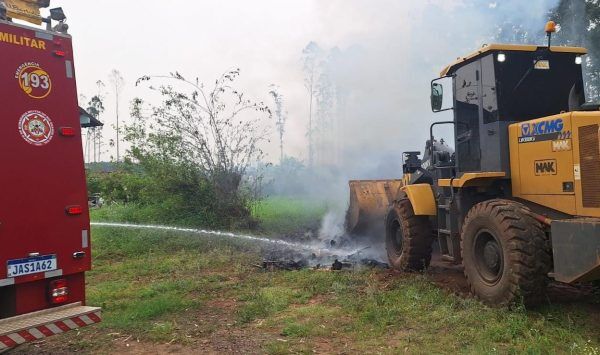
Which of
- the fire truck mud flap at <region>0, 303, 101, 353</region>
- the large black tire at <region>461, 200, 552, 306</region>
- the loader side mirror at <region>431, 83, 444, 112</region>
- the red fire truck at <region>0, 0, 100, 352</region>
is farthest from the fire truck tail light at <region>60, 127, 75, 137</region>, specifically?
the loader side mirror at <region>431, 83, 444, 112</region>

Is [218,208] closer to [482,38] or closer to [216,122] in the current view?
[216,122]

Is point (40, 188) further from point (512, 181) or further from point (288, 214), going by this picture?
point (288, 214)

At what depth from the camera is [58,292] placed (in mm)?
4789

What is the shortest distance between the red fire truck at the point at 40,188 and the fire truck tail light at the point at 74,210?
0.03 feet

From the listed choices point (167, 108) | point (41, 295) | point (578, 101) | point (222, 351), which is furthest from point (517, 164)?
point (167, 108)

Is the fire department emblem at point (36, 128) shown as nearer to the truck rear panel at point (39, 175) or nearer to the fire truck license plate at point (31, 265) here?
the truck rear panel at point (39, 175)

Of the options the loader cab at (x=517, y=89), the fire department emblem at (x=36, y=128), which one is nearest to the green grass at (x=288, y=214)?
the loader cab at (x=517, y=89)

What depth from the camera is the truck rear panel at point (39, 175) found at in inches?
175

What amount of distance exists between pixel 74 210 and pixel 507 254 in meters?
4.74

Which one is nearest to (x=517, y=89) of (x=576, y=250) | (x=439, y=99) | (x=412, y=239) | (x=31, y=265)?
(x=439, y=99)

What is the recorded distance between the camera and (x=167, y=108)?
14.4 m

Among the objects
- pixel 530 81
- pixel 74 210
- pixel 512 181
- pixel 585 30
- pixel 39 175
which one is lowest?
pixel 74 210

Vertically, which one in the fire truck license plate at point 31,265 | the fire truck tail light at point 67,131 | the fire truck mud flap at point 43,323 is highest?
the fire truck tail light at point 67,131

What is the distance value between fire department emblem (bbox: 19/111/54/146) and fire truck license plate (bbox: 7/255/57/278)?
108 centimetres
